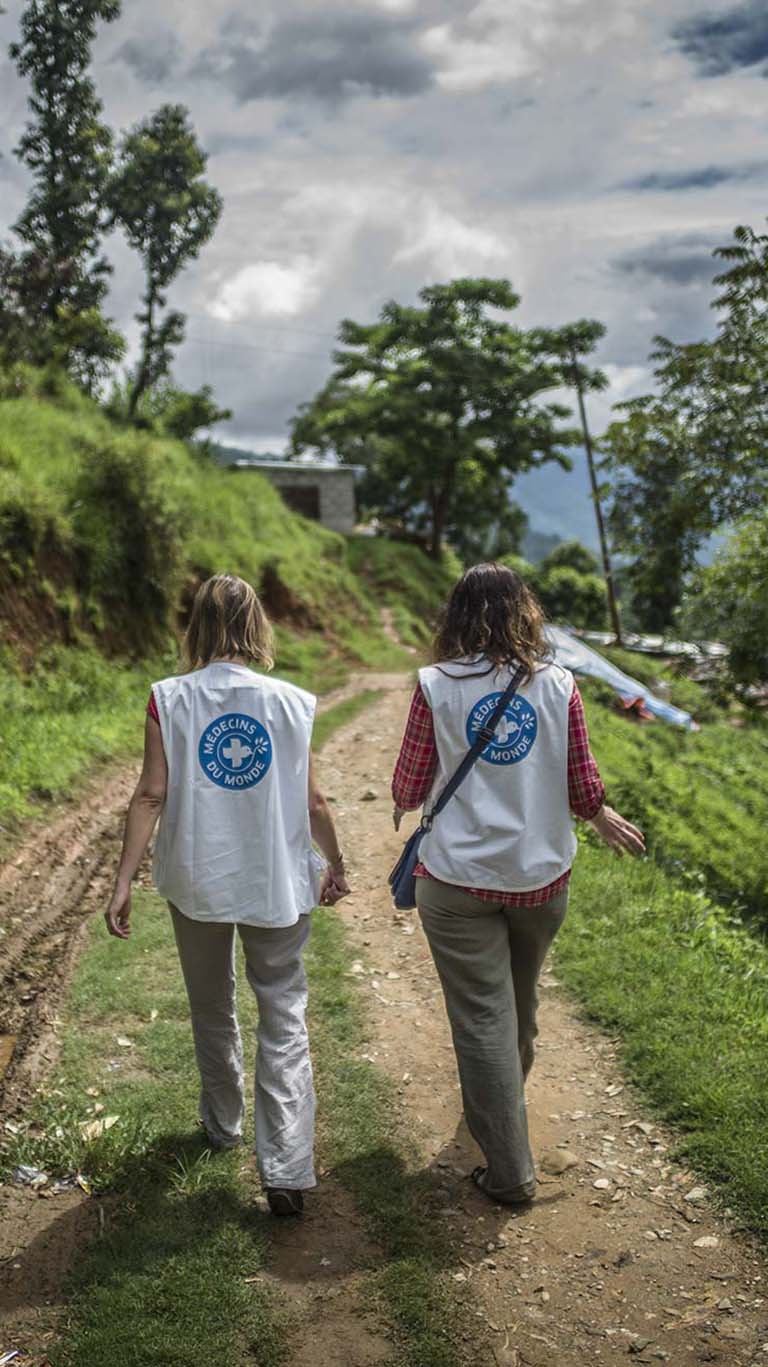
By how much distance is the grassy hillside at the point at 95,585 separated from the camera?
35.5 feet

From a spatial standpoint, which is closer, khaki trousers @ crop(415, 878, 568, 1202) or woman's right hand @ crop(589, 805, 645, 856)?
khaki trousers @ crop(415, 878, 568, 1202)

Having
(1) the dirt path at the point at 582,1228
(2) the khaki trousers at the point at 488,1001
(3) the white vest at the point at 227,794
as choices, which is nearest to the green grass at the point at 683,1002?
(1) the dirt path at the point at 582,1228

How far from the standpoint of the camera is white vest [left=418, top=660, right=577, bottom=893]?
152 inches

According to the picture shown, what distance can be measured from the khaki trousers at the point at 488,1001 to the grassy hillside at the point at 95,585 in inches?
206

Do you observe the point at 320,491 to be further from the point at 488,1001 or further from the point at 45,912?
the point at 488,1001

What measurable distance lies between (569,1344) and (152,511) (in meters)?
A: 13.6

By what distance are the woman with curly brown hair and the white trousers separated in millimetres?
548

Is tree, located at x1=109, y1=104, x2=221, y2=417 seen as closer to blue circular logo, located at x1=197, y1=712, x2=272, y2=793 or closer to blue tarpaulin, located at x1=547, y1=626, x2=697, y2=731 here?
blue tarpaulin, located at x1=547, y1=626, x2=697, y2=731

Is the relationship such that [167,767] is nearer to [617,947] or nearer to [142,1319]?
[142,1319]

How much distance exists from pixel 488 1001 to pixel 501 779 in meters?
0.82

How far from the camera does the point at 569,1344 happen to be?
3453 millimetres

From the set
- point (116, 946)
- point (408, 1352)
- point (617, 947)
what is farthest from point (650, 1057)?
point (116, 946)

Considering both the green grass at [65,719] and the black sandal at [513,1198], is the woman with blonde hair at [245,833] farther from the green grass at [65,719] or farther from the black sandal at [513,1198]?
the green grass at [65,719]

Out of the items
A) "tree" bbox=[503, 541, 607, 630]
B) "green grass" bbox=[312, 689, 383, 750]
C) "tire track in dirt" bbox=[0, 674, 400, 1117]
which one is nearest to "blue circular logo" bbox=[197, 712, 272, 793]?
"tire track in dirt" bbox=[0, 674, 400, 1117]
